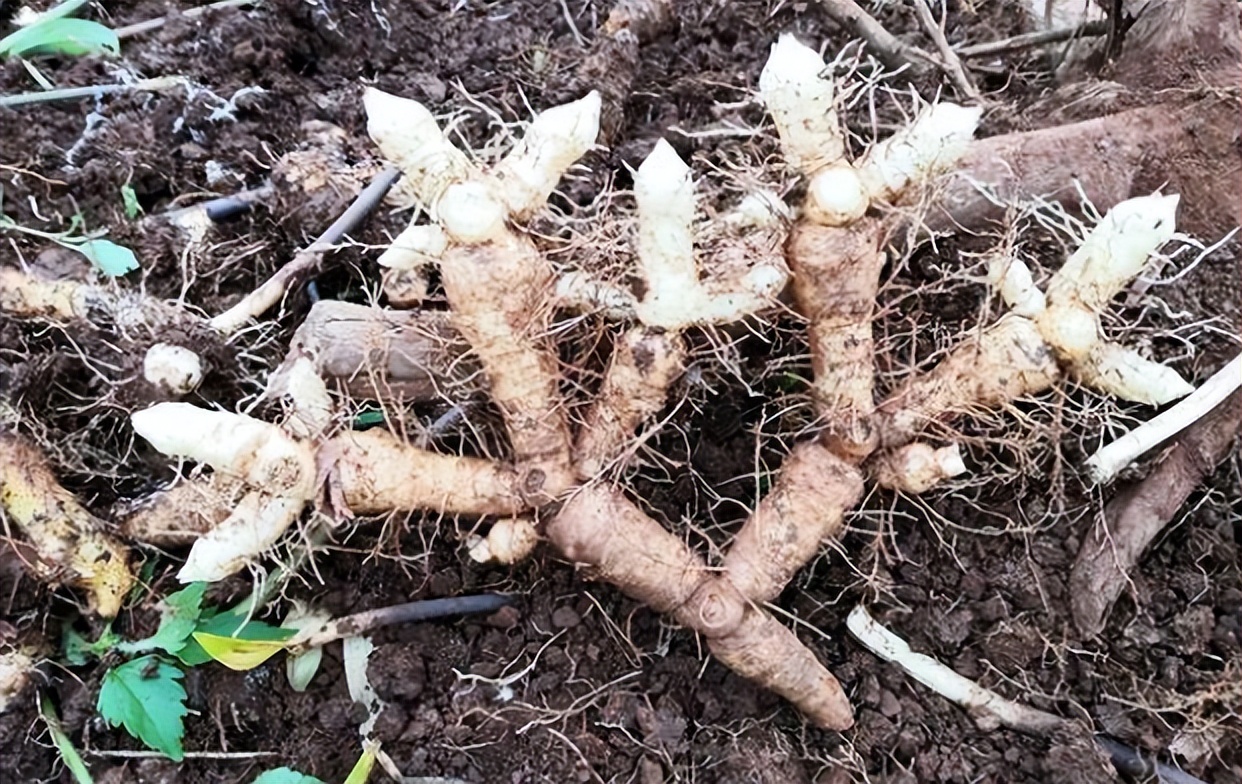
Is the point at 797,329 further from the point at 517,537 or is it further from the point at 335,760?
the point at 335,760

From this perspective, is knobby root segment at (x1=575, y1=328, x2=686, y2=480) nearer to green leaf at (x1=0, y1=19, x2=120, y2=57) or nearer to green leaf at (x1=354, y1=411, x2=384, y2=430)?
green leaf at (x1=354, y1=411, x2=384, y2=430)

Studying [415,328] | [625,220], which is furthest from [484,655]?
[625,220]

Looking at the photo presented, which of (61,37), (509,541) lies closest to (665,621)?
(509,541)

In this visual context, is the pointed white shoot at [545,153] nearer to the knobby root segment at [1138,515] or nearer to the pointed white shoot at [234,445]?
the pointed white shoot at [234,445]

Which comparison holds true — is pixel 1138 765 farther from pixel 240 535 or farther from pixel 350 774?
pixel 240 535

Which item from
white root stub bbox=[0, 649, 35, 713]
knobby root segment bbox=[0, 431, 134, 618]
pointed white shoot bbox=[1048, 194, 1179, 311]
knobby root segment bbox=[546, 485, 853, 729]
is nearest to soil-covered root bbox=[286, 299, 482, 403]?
knobby root segment bbox=[546, 485, 853, 729]

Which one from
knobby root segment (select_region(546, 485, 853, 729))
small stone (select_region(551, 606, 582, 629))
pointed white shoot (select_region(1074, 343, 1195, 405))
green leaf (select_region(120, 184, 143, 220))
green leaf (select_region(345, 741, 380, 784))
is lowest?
green leaf (select_region(345, 741, 380, 784))

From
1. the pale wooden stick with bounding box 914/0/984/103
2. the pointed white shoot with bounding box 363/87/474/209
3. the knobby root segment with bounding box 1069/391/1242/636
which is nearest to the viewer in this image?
the pointed white shoot with bounding box 363/87/474/209
